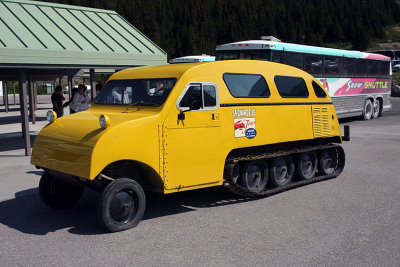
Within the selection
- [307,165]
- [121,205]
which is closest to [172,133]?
[121,205]

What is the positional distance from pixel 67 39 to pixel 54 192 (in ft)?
22.0

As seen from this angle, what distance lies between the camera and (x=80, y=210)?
23.7ft

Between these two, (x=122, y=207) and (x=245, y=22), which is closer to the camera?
(x=122, y=207)

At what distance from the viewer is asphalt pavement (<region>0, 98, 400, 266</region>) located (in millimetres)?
5098

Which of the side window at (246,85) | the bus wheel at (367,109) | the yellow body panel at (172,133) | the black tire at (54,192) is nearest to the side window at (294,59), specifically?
the bus wheel at (367,109)

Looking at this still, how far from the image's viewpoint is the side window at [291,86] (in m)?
8.54

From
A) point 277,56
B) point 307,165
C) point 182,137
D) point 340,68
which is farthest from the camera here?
point 340,68

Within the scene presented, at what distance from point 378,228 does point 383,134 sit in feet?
36.2

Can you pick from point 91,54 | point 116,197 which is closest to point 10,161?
point 91,54

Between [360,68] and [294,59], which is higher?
[294,59]

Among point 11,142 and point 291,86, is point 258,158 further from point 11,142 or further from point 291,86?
point 11,142

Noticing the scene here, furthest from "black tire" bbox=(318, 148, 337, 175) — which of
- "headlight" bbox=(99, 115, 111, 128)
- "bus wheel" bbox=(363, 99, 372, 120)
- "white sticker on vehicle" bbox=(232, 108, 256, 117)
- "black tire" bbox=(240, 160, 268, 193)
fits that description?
"bus wheel" bbox=(363, 99, 372, 120)

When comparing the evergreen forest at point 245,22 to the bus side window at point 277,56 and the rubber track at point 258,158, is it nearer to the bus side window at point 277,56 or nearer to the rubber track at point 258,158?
the bus side window at point 277,56

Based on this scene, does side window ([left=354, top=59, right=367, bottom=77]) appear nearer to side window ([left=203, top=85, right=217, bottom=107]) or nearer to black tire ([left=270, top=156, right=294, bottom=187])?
black tire ([left=270, top=156, right=294, bottom=187])
